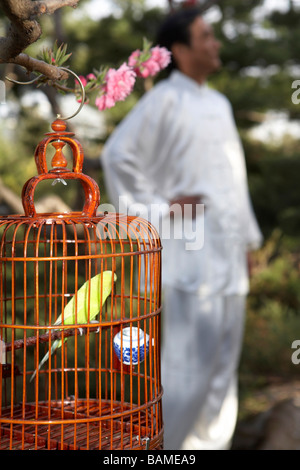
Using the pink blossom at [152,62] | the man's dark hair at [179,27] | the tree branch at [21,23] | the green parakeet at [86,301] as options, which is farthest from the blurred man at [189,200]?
the tree branch at [21,23]

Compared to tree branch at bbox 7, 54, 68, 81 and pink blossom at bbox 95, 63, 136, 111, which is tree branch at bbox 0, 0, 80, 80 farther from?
pink blossom at bbox 95, 63, 136, 111

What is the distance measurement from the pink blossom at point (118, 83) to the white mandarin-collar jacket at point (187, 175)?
803 millimetres

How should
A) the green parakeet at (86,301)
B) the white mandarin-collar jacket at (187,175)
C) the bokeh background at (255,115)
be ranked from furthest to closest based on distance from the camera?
the bokeh background at (255,115), the white mandarin-collar jacket at (187,175), the green parakeet at (86,301)

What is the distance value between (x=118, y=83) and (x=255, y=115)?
2848 millimetres

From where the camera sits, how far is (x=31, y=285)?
7.79 ft

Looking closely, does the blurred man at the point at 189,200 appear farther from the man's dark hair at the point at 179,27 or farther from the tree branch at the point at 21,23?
the tree branch at the point at 21,23

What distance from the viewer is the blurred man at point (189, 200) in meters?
1.84

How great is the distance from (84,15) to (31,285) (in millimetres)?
1754

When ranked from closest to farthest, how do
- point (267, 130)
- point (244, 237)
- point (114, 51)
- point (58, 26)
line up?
point (244, 237) < point (58, 26) < point (114, 51) < point (267, 130)

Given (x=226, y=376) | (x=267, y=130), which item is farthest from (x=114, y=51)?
(x=226, y=376)

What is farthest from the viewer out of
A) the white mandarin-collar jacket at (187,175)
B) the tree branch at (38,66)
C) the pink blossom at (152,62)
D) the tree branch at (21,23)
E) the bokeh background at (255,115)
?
the bokeh background at (255,115)

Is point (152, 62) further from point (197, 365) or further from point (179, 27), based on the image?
point (197, 365)

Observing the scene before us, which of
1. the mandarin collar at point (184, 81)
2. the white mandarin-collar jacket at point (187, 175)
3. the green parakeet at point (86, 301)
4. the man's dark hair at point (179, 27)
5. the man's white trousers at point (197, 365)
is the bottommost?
the man's white trousers at point (197, 365)

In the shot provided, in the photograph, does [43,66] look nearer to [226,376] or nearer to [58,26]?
[226,376]
